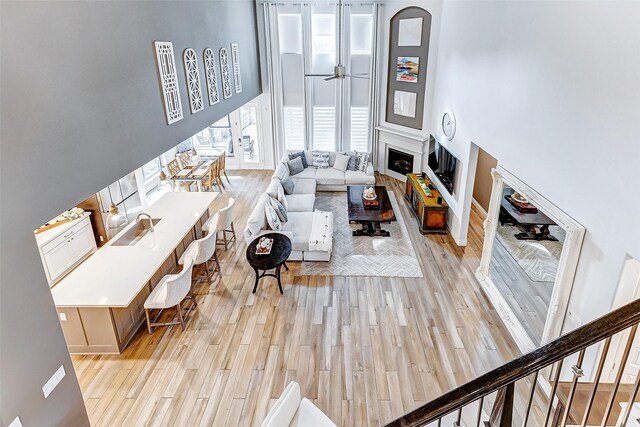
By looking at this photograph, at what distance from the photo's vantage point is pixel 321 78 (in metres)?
10.7

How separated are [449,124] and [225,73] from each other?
434cm

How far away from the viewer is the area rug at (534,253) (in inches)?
248

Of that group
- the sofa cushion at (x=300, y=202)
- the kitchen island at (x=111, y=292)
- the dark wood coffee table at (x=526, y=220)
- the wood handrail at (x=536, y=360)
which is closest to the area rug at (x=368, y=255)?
the sofa cushion at (x=300, y=202)

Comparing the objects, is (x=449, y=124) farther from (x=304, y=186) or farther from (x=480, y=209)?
(x=304, y=186)

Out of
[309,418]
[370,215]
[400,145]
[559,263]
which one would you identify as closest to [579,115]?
[559,263]

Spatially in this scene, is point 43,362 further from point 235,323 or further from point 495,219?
point 495,219

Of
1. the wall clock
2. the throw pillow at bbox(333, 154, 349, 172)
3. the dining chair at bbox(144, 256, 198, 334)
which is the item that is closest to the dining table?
the throw pillow at bbox(333, 154, 349, 172)

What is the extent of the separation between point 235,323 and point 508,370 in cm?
475

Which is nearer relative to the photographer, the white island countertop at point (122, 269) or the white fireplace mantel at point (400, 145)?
the white island countertop at point (122, 269)

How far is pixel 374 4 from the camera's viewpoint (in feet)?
32.2

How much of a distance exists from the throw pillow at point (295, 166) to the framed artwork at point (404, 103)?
9.32 ft

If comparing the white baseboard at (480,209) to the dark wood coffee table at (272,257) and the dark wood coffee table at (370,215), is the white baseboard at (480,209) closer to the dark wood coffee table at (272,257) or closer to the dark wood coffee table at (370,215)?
the dark wood coffee table at (370,215)

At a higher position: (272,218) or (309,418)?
(272,218)

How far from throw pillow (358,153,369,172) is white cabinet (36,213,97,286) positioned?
6439 millimetres
